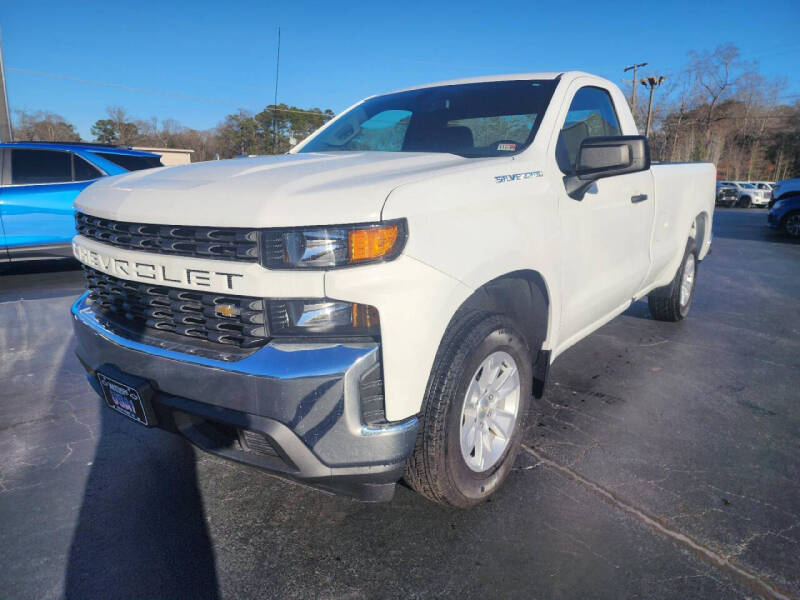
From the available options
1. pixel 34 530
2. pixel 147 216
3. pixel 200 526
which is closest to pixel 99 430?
pixel 34 530

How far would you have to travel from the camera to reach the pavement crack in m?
1.92

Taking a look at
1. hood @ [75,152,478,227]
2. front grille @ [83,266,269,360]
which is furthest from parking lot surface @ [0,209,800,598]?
hood @ [75,152,478,227]

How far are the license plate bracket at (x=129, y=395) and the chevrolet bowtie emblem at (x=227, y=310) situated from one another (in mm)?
400

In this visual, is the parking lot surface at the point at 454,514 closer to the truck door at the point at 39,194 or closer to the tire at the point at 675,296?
the tire at the point at 675,296

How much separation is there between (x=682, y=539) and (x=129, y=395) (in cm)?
219

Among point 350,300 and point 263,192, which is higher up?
point 263,192

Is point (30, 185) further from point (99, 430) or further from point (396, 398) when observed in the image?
point (396, 398)

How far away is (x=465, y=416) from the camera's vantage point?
2.24 meters

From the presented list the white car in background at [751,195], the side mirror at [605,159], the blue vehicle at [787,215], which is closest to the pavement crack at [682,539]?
the side mirror at [605,159]

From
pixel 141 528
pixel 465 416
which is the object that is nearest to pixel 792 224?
pixel 465 416

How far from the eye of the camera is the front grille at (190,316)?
1.82 meters

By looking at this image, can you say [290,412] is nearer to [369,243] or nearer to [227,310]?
[227,310]

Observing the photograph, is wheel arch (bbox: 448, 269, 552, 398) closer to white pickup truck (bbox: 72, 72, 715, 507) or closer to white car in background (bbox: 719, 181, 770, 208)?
white pickup truck (bbox: 72, 72, 715, 507)

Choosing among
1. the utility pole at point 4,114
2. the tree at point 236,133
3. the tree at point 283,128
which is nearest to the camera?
the tree at point 283,128
